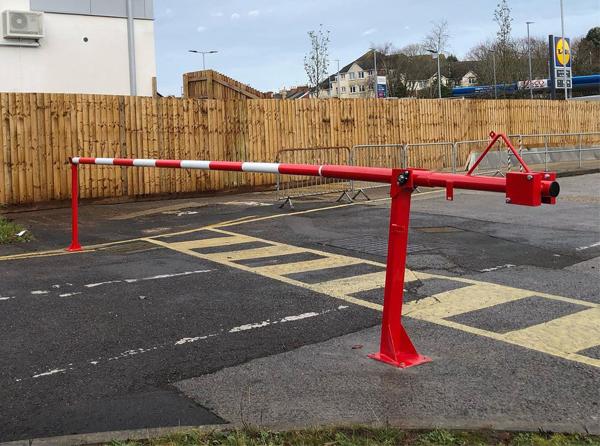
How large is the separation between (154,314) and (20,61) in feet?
51.9

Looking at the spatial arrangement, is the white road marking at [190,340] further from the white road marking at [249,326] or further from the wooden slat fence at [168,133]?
the wooden slat fence at [168,133]

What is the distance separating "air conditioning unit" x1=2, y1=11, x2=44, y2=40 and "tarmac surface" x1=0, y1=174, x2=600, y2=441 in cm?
1050

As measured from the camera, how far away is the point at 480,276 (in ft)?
25.1

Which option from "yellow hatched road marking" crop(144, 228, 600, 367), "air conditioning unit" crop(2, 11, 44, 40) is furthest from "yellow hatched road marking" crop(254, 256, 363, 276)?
"air conditioning unit" crop(2, 11, 44, 40)

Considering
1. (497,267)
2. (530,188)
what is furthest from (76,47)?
(530,188)

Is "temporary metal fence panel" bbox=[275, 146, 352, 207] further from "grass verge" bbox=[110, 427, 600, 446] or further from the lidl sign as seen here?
the lidl sign

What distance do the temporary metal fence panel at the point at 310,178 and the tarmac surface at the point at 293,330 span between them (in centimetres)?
570

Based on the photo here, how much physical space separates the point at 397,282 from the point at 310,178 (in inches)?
530

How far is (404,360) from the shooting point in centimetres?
481

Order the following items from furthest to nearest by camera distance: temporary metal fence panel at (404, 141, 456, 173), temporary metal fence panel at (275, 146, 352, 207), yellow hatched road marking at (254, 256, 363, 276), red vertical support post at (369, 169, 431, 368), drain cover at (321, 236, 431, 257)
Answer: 1. temporary metal fence panel at (404, 141, 456, 173)
2. temporary metal fence panel at (275, 146, 352, 207)
3. drain cover at (321, 236, 431, 257)
4. yellow hatched road marking at (254, 256, 363, 276)
5. red vertical support post at (369, 169, 431, 368)

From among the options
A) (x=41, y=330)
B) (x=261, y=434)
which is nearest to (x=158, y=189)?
(x=41, y=330)

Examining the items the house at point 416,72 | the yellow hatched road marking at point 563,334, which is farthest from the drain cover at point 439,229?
the house at point 416,72

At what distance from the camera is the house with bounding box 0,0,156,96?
19.3 metres

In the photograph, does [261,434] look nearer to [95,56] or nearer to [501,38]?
[95,56]
